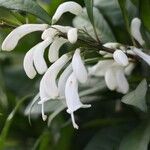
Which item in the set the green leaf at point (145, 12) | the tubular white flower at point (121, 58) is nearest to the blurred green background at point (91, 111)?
the green leaf at point (145, 12)

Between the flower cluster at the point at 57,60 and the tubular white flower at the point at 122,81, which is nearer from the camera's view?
the flower cluster at the point at 57,60

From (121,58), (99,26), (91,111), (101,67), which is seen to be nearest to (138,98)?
(121,58)

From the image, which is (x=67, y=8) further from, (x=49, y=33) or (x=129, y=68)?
(x=129, y=68)

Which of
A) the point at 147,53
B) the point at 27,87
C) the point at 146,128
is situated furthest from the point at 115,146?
the point at 27,87

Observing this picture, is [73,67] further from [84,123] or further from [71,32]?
[84,123]

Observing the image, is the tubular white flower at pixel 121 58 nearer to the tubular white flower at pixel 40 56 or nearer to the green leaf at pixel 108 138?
the tubular white flower at pixel 40 56

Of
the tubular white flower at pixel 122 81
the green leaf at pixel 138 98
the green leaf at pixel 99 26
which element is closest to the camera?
the green leaf at pixel 138 98
